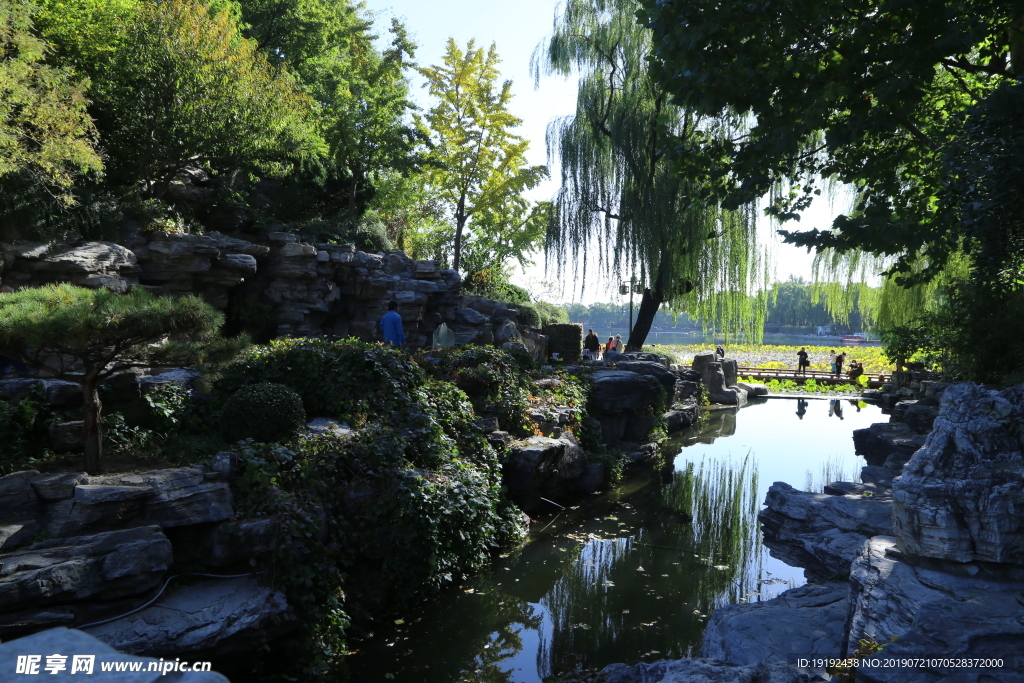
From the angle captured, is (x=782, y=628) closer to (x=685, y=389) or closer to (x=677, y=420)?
(x=677, y=420)

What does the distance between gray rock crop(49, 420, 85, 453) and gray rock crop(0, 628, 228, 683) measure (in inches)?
201

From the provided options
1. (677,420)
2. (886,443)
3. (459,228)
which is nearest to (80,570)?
(886,443)

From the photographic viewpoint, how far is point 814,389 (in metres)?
26.5

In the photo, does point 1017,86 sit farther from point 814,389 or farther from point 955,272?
point 814,389

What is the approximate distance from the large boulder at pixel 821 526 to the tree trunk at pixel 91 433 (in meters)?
6.73

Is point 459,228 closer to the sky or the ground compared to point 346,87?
closer to the ground

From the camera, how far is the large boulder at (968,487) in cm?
408

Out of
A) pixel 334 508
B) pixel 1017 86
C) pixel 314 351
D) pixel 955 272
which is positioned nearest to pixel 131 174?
pixel 314 351

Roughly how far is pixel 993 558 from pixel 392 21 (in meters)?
25.5

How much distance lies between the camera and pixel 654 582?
24.4 ft

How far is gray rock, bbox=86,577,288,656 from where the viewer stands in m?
4.89

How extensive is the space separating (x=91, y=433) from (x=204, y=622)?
2.30m

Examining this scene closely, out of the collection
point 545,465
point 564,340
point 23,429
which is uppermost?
point 564,340

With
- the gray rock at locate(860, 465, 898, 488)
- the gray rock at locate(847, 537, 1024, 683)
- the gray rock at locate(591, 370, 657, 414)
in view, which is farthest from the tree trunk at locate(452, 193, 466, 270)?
the gray rock at locate(847, 537, 1024, 683)
